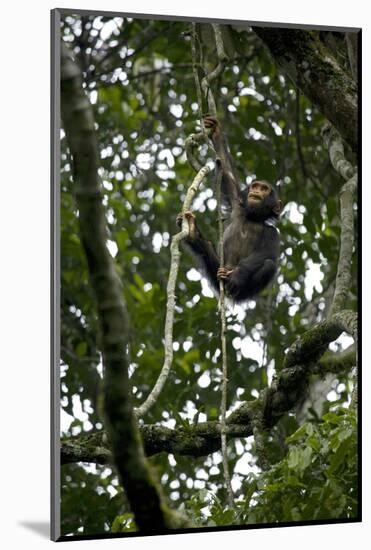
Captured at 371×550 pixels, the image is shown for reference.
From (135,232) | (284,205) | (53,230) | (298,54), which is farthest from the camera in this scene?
(135,232)

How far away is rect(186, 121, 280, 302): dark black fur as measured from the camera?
209 inches

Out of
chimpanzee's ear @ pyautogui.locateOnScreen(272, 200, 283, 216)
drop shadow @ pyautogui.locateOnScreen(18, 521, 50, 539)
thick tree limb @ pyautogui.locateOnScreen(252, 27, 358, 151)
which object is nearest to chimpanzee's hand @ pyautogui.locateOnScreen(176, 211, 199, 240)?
chimpanzee's ear @ pyautogui.locateOnScreen(272, 200, 283, 216)

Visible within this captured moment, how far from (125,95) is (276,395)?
209 centimetres

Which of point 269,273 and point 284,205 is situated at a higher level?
point 284,205

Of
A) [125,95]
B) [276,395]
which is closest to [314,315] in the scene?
[276,395]

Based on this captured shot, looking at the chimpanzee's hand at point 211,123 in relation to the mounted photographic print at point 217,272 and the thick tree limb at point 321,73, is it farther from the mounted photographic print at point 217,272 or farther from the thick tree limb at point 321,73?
the thick tree limb at point 321,73

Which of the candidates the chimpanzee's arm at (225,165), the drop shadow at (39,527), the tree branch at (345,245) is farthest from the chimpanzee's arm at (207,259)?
the drop shadow at (39,527)

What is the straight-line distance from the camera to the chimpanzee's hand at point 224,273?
5082 mm

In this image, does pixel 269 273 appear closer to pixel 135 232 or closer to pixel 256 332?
pixel 256 332

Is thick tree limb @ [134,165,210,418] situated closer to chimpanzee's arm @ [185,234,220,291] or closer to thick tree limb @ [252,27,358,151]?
thick tree limb @ [252,27,358,151]

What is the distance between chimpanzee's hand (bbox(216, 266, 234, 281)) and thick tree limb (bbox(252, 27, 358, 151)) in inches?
36.6

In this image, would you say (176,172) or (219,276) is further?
(176,172)

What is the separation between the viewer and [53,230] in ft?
12.6

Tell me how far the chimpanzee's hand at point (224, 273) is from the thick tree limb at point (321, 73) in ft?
3.05
